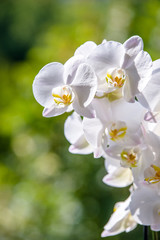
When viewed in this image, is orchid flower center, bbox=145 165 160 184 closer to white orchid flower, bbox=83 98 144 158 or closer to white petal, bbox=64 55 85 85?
white orchid flower, bbox=83 98 144 158

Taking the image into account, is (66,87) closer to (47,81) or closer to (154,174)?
(47,81)

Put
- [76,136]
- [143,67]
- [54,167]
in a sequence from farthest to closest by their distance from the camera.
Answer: [54,167] → [76,136] → [143,67]

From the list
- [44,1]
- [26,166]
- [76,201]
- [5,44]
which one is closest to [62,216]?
[76,201]

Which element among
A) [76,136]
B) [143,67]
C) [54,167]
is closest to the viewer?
[143,67]

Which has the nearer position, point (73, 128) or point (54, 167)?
point (73, 128)

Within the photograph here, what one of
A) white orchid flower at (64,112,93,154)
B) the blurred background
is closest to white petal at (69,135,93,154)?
white orchid flower at (64,112,93,154)

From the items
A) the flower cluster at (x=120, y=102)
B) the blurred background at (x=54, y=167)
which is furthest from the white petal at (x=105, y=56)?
the blurred background at (x=54, y=167)

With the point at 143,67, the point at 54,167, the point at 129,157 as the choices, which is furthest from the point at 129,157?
the point at 54,167

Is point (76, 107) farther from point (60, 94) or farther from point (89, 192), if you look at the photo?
point (89, 192)
